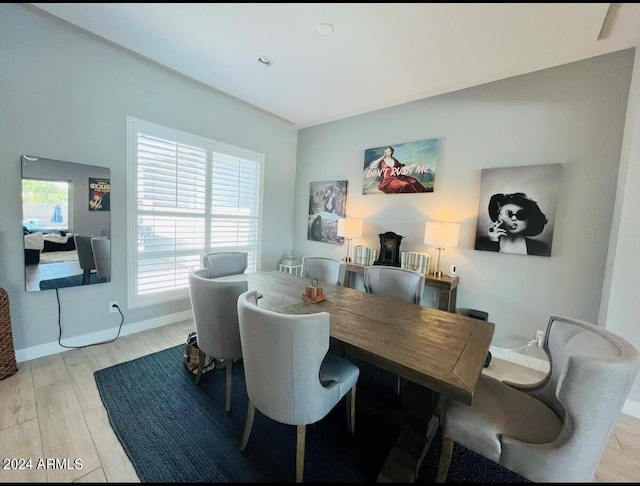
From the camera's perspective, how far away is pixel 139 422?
165 centimetres

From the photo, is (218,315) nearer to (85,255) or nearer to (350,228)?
(85,255)

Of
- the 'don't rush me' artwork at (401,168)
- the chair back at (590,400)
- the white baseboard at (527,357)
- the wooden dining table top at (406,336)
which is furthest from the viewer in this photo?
the 'don't rush me' artwork at (401,168)

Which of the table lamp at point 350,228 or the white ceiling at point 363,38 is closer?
the white ceiling at point 363,38

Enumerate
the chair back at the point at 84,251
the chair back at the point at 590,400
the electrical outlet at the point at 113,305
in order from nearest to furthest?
the chair back at the point at 590,400
the chair back at the point at 84,251
the electrical outlet at the point at 113,305

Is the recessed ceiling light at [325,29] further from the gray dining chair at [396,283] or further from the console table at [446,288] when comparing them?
the console table at [446,288]

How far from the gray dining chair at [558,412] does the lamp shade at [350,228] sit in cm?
235

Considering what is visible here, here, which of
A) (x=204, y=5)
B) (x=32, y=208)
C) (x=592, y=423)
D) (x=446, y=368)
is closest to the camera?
(x=592, y=423)

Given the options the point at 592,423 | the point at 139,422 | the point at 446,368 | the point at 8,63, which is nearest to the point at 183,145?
the point at 8,63

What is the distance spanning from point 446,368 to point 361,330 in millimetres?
483

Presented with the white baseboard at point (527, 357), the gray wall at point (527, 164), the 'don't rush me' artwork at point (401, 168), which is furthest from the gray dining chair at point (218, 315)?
the white baseboard at point (527, 357)

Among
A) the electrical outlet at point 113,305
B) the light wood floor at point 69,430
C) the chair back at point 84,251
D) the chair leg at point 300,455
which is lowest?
the light wood floor at point 69,430

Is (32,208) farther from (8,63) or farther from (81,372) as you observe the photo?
(81,372)

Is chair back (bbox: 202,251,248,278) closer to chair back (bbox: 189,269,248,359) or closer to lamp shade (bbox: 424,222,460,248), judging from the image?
chair back (bbox: 189,269,248,359)

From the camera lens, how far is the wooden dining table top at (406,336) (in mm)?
1106
